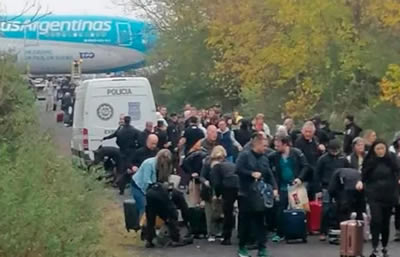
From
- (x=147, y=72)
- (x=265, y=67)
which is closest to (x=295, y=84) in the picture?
(x=265, y=67)

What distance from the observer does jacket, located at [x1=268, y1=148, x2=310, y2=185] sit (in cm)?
1914

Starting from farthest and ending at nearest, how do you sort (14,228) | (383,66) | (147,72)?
(147,72), (383,66), (14,228)

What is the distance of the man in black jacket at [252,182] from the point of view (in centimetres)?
1708

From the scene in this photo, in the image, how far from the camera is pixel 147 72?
6712 cm

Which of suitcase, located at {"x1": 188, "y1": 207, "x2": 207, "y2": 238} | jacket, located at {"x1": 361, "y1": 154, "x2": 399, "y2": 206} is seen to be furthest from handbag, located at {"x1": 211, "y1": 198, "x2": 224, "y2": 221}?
jacket, located at {"x1": 361, "y1": 154, "x2": 399, "y2": 206}

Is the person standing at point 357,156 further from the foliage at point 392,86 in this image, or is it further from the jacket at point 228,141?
the foliage at point 392,86

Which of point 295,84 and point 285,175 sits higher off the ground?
point 295,84

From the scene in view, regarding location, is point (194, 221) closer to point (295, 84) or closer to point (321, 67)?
point (321, 67)

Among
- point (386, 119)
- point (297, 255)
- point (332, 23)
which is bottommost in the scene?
point (297, 255)

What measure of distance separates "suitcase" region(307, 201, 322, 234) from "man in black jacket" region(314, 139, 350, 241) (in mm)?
158

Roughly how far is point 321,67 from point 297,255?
2403 cm

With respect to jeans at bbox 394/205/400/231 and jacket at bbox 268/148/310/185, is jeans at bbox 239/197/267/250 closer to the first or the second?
jacket at bbox 268/148/310/185

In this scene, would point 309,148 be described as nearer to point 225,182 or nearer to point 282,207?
point 282,207

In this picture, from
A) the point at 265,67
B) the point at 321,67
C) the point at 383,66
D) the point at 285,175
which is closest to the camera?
the point at 285,175
